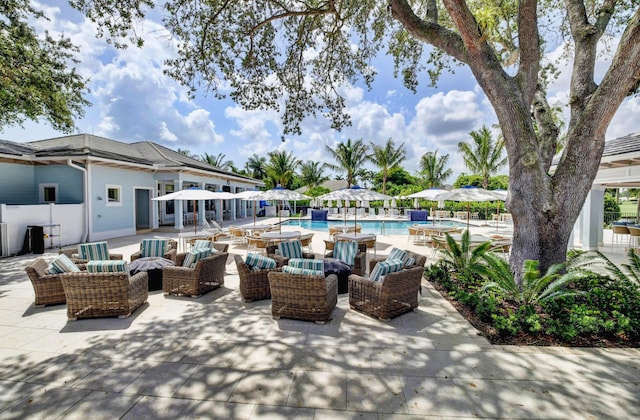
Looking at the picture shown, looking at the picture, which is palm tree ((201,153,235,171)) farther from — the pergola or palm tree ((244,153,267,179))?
the pergola

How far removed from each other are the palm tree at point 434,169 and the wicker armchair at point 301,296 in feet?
108

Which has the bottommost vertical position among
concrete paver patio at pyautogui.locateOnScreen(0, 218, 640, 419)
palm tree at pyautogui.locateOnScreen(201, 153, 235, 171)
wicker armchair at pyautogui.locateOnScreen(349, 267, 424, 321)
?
concrete paver patio at pyautogui.locateOnScreen(0, 218, 640, 419)

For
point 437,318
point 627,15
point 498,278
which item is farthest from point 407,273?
point 627,15

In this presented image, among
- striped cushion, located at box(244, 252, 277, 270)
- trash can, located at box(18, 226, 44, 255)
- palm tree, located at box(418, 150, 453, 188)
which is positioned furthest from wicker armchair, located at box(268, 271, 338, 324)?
palm tree, located at box(418, 150, 453, 188)

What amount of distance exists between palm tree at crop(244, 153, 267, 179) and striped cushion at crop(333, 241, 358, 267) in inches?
1513

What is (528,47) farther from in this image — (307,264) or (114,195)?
(114,195)

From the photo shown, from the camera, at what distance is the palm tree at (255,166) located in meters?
44.6

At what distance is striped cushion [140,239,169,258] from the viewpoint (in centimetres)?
768

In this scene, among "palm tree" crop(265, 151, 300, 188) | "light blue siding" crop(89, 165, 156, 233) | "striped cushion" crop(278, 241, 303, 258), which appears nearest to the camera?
"striped cushion" crop(278, 241, 303, 258)

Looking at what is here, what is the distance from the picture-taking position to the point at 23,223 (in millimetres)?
11055

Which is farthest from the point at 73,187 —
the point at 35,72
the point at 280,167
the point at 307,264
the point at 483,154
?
the point at 483,154

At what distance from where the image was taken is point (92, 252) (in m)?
7.09

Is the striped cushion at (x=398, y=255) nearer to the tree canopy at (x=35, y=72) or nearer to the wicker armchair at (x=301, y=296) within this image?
the wicker armchair at (x=301, y=296)

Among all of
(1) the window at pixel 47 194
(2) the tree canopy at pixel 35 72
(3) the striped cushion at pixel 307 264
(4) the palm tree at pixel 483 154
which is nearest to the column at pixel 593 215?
(3) the striped cushion at pixel 307 264
